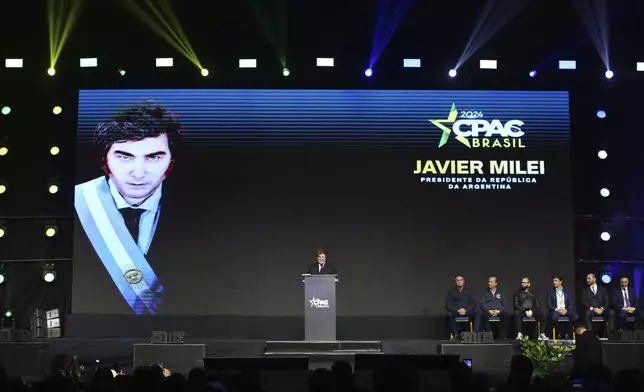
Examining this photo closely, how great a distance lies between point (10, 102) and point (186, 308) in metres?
4.34

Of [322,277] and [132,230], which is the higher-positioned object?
[132,230]

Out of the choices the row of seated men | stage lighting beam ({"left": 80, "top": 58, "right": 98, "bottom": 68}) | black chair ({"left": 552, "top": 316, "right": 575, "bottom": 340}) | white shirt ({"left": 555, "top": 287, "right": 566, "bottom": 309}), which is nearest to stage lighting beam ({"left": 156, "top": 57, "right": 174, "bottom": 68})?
stage lighting beam ({"left": 80, "top": 58, "right": 98, "bottom": 68})

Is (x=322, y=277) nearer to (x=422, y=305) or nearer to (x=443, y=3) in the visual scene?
(x=422, y=305)

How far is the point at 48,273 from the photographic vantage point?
1187 cm

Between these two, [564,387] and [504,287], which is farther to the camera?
[504,287]

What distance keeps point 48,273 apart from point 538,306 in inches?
295

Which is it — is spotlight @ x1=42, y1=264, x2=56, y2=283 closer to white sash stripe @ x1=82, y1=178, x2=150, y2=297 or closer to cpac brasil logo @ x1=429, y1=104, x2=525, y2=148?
white sash stripe @ x1=82, y1=178, x2=150, y2=297

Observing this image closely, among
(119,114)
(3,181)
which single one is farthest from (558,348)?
(3,181)

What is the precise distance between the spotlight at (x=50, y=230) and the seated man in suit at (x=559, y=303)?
25.0 ft

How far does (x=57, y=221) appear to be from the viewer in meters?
12.1

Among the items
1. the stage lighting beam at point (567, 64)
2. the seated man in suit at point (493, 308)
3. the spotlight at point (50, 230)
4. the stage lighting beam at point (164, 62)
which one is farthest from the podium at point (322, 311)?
the stage lighting beam at point (567, 64)

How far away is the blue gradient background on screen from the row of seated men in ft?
7.71

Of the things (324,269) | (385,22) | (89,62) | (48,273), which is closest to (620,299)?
(324,269)

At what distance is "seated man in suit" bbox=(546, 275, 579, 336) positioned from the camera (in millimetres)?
11133
